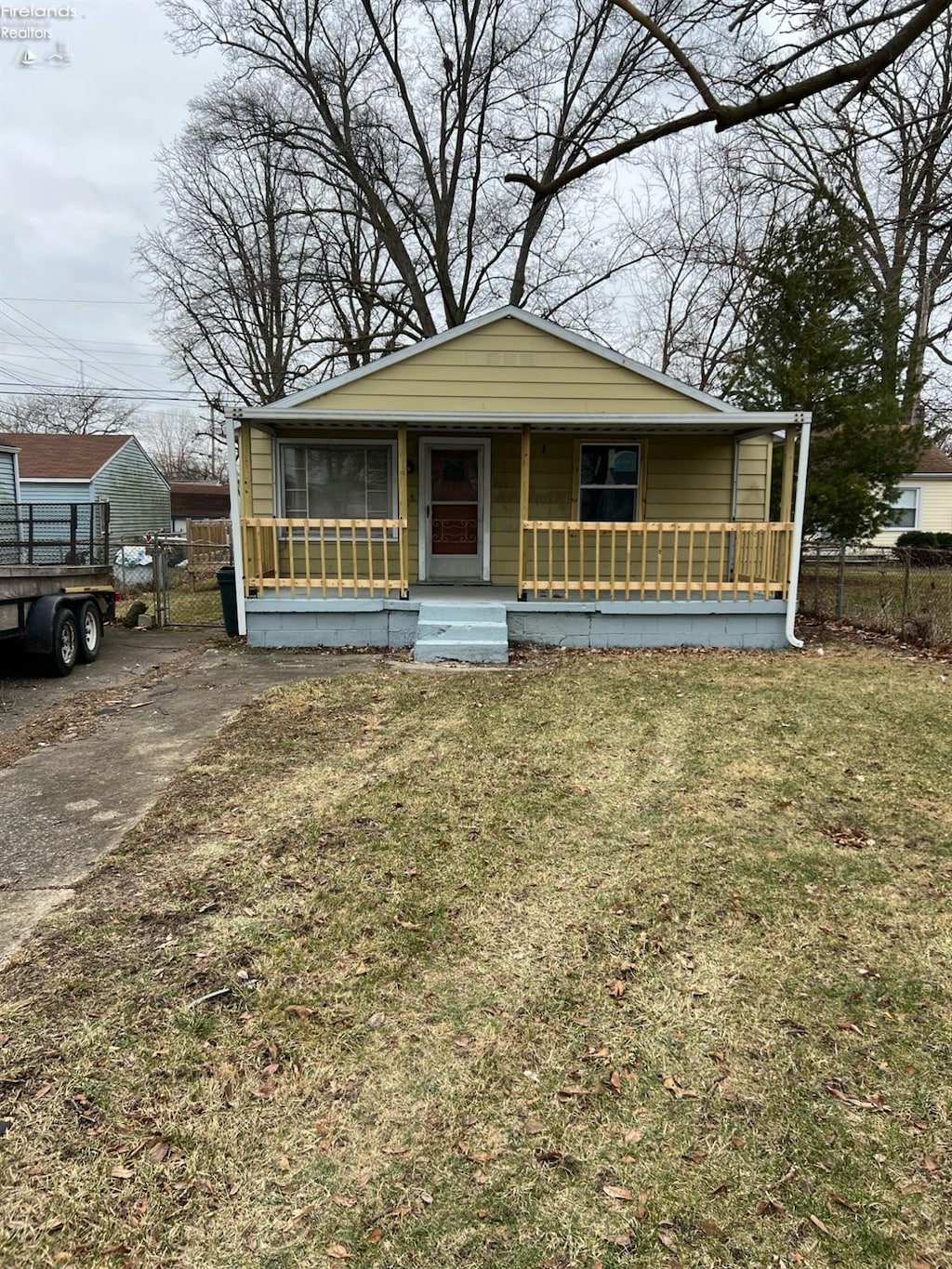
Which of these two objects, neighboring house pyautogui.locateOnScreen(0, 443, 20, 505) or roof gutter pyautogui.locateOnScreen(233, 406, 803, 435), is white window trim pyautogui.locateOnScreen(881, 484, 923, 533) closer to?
roof gutter pyautogui.locateOnScreen(233, 406, 803, 435)

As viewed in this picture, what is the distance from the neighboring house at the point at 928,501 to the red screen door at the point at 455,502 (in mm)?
18696

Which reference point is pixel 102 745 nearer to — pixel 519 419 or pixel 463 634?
pixel 463 634

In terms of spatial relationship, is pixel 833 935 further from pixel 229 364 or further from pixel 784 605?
pixel 229 364

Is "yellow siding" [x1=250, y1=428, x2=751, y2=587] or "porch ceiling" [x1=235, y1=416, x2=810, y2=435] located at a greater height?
"porch ceiling" [x1=235, y1=416, x2=810, y2=435]

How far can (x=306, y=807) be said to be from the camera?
13.4 ft

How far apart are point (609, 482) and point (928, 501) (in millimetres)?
19149

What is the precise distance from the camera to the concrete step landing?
8.02 meters

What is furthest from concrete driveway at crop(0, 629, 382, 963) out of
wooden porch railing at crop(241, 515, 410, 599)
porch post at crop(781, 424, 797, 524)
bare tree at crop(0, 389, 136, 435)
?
bare tree at crop(0, 389, 136, 435)

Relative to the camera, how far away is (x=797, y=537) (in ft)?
28.5

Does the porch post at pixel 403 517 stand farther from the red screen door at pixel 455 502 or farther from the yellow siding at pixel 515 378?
the red screen door at pixel 455 502

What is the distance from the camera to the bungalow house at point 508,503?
28.2ft

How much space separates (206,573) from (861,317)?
15.7 metres

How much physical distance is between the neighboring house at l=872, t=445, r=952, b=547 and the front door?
18.7 m

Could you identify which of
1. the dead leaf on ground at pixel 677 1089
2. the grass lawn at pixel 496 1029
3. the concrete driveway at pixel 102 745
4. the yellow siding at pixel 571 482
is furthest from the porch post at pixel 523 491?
the dead leaf on ground at pixel 677 1089
